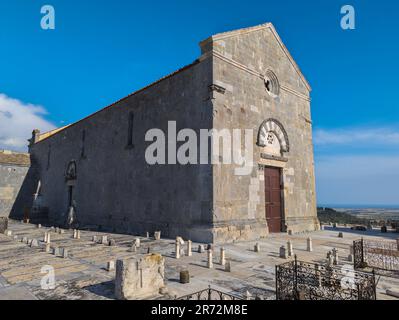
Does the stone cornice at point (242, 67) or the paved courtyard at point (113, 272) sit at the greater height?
the stone cornice at point (242, 67)

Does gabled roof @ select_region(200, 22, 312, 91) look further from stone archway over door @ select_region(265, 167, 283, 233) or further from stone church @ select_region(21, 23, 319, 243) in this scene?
stone archway over door @ select_region(265, 167, 283, 233)

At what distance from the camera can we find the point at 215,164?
11375 millimetres

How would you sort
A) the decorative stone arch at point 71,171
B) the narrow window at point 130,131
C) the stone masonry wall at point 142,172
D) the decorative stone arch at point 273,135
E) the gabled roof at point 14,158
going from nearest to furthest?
the stone masonry wall at point 142,172 < the decorative stone arch at point 273,135 < the narrow window at point 130,131 < the decorative stone arch at point 71,171 < the gabled roof at point 14,158

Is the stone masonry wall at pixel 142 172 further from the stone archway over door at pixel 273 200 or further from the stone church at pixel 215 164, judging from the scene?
the stone archway over door at pixel 273 200

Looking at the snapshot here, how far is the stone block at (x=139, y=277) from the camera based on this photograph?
4773 millimetres

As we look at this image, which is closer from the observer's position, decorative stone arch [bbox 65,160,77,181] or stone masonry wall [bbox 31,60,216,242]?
stone masonry wall [bbox 31,60,216,242]

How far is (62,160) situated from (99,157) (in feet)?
26.5

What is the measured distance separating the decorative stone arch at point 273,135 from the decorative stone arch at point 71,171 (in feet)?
52.5

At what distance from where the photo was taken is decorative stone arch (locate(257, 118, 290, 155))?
45.8 ft

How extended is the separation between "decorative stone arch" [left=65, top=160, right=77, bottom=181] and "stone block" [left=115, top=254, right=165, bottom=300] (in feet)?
63.4

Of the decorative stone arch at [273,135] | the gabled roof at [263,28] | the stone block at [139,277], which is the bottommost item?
the stone block at [139,277]

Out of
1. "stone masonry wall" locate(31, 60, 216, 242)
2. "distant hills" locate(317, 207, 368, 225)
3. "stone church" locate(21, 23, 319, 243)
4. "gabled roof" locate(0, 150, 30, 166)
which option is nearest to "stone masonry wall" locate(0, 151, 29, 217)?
"gabled roof" locate(0, 150, 30, 166)

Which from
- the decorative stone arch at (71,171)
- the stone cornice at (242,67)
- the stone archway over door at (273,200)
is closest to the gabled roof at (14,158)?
the decorative stone arch at (71,171)
